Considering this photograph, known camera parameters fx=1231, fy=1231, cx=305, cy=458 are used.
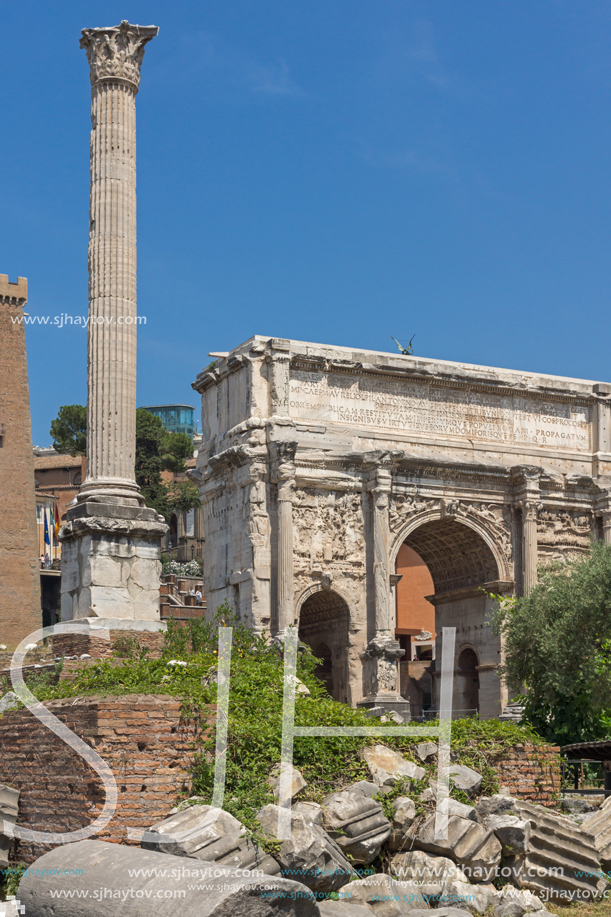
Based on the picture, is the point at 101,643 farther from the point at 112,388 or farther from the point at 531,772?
the point at 531,772

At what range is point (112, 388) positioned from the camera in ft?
48.6

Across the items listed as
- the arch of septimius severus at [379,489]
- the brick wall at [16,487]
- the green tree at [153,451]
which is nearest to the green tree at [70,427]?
the green tree at [153,451]

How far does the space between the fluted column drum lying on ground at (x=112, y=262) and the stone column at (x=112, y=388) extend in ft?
0.04

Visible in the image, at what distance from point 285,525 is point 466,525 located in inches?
189

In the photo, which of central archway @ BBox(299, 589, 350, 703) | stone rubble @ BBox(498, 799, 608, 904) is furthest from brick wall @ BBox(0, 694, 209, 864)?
central archway @ BBox(299, 589, 350, 703)

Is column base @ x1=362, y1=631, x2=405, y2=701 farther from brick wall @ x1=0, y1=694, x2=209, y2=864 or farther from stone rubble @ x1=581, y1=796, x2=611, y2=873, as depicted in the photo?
brick wall @ x1=0, y1=694, x2=209, y2=864

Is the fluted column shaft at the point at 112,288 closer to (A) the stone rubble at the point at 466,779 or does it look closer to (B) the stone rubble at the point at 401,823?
(A) the stone rubble at the point at 466,779

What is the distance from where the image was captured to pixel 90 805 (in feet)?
33.4

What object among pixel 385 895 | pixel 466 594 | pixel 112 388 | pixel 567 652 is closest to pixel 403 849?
pixel 385 895

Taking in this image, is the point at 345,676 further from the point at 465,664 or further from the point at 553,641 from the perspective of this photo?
the point at 553,641

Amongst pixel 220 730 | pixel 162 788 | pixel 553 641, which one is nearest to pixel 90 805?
pixel 162 788

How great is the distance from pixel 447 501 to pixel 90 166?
13588 mm

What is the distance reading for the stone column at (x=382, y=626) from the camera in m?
24.4

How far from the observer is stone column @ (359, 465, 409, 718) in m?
24.4
